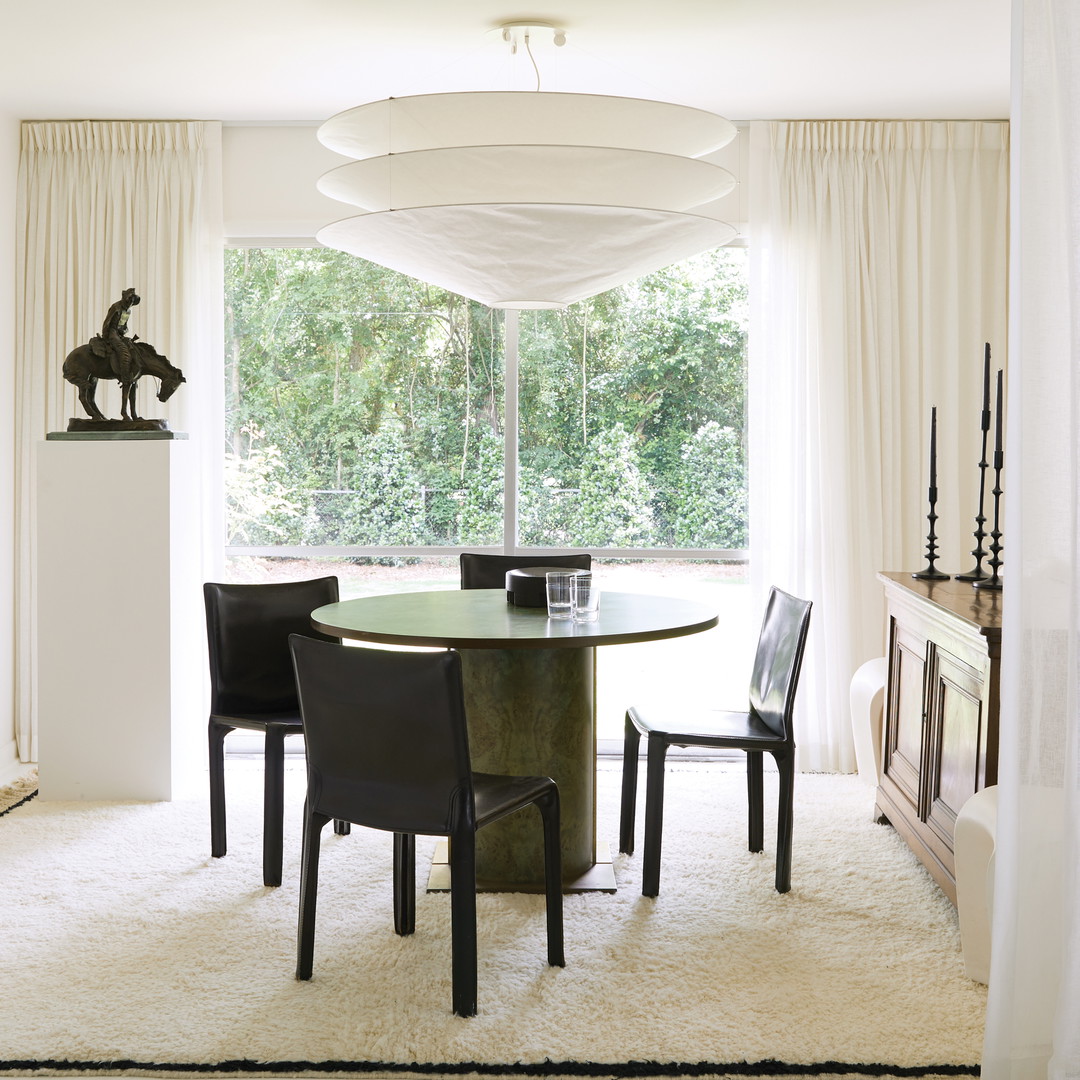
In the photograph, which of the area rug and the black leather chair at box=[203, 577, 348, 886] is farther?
the black leather chair at box=[203, 577, 348, 886]

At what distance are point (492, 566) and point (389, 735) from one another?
1858 millimetres

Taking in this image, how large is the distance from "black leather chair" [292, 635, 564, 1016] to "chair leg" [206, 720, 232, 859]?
985 mm

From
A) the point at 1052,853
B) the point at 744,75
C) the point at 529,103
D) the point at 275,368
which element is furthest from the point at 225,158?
the point at 1052,853

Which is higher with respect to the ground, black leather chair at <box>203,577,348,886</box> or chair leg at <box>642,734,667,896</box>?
black leather chair at <box>203,577,348,886</box>

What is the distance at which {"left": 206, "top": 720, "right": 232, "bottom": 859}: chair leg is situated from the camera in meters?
3.51

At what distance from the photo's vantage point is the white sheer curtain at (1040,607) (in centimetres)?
180

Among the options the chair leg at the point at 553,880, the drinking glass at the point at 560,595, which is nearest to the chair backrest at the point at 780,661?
the drinking glass at the point at 560,595

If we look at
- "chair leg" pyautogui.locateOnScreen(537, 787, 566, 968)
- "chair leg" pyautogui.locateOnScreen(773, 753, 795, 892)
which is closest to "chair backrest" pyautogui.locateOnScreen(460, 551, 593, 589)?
"chair leg" pyautogui.locateOnScreen(773, 753, 795, 892)

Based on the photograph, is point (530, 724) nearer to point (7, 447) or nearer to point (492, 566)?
point (492, 566)

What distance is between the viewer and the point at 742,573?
4949 millimetres

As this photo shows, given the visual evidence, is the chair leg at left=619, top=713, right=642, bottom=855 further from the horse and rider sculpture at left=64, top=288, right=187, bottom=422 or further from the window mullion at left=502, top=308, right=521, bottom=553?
the horse and rider sculpture at left=64, top=288, right=187, bottom=422

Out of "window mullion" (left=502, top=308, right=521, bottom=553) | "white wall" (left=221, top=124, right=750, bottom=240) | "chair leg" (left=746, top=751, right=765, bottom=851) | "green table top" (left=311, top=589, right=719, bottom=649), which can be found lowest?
"chair leg" (left=746, top=751, right=765, bottom=851)

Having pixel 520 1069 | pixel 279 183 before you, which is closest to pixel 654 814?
pixel 520 1069

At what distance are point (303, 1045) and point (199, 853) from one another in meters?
1.38
